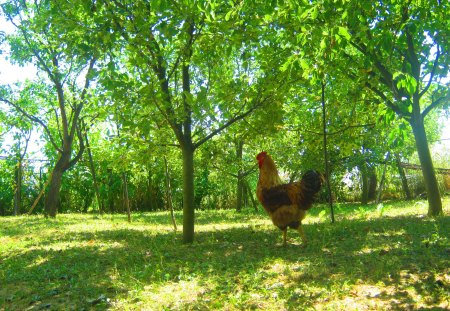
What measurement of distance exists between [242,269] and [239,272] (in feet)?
0.53

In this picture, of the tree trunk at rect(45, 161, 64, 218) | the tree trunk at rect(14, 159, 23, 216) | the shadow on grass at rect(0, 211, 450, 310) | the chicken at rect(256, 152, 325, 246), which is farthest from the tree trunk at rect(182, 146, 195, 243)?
the tree trunk at rect(14, 159, 23, 216)

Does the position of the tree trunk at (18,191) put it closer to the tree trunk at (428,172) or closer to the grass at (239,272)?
the grass at (239,272)

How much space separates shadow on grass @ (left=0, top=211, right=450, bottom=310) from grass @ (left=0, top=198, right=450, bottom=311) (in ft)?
0.04

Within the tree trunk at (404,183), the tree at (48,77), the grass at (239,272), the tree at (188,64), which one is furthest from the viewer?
the tree trunk at (404,183)

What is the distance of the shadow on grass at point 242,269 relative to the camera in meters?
4.15

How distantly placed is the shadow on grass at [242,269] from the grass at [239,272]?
0.01 metres

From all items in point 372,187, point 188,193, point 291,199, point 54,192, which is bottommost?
point 291,199

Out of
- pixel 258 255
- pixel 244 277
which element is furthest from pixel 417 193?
pixel 244 277

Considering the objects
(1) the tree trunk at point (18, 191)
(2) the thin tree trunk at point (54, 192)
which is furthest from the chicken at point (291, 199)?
(1) the tree trunk at point (18, 191)

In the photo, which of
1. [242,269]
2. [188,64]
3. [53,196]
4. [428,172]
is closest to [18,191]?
[53,196]

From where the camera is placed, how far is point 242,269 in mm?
5230

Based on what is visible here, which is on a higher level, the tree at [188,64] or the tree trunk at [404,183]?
the tree at [188,64]

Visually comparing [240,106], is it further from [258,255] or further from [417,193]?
[417,193]

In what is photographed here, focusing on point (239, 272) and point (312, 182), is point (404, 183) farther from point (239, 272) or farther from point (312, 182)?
point (239, 272)
